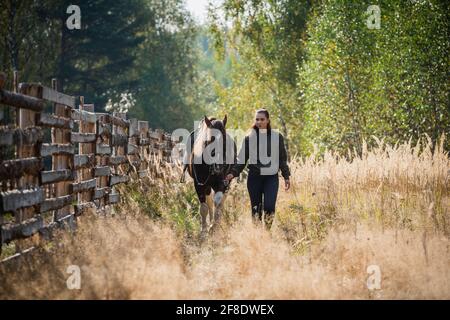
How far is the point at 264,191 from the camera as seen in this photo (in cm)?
830

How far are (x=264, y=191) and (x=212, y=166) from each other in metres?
1.32

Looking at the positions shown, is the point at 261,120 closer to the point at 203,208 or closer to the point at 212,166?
the point at 212,166

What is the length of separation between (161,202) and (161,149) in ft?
25.6

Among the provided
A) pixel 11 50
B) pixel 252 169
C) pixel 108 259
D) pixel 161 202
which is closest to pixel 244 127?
pixel 11 50

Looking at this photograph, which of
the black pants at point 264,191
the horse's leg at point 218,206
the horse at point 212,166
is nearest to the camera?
the black pants at point 264,191

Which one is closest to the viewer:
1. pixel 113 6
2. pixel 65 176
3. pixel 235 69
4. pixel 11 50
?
pixel 65 176

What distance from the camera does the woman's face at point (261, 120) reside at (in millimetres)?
8195

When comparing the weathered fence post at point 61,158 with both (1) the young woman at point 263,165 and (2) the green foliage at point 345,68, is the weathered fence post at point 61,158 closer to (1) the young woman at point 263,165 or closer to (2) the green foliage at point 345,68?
(1) the young woman at point 263,165

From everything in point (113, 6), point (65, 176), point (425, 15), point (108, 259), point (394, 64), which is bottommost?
point (108, 259)

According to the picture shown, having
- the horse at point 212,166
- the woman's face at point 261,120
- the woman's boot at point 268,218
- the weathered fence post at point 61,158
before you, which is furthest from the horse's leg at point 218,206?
the weathered fence post at point 61,158

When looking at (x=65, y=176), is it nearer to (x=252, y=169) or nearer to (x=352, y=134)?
(x=252, y=169)

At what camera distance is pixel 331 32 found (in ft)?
63.8

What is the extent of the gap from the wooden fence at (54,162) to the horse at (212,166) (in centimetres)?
174

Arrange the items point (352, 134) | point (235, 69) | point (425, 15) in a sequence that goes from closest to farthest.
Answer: point (425, 15)
point (352, 134)
point (235, 69)
